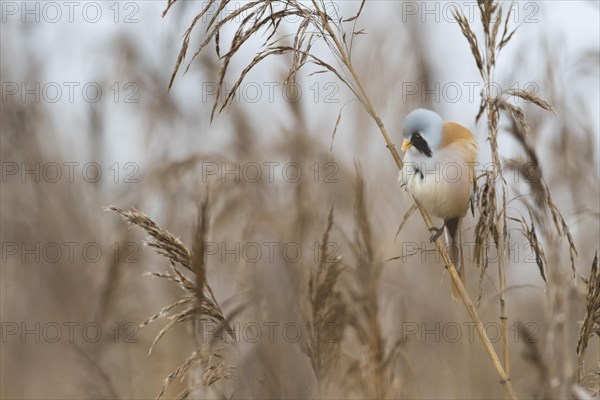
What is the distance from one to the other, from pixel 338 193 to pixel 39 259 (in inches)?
49.4

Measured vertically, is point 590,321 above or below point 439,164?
below

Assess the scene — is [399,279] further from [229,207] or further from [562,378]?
[562,378]

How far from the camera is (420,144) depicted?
288cm

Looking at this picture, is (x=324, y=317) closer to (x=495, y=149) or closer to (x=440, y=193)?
(x=495, y=149)

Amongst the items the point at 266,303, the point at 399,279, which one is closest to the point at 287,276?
the point at 266,303

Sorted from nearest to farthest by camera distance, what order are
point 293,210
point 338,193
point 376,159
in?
point 293,210 < point 338,193 < point 376,159

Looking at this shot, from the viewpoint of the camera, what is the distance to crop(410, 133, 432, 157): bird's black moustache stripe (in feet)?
9.27

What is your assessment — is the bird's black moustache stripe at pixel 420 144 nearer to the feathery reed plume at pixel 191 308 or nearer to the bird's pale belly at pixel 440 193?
the bird's pale belly at pixel 440 193

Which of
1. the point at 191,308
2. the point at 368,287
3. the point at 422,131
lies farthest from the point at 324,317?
the point at 422,131

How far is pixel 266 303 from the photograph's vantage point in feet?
5.88

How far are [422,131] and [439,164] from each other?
19cm

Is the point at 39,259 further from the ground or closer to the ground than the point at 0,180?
closer to the ground

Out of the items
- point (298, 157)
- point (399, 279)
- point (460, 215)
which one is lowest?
point (399, 279)

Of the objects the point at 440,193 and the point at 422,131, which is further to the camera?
the point at 440,193
